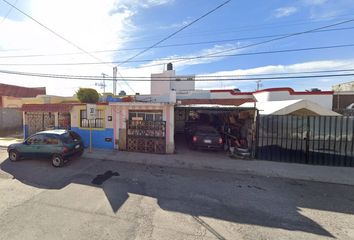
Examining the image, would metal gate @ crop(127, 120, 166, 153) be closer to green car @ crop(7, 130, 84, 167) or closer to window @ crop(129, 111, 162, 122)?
window @ crop(129, 111, 162, 122)

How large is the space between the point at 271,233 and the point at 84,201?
466 centimetres

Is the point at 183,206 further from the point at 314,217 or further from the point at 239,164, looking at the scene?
the point at 239,164

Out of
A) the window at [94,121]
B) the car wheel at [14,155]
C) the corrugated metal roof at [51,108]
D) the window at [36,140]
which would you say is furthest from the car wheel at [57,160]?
the corrugated metal roof at [51,108]

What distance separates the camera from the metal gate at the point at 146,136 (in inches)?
406

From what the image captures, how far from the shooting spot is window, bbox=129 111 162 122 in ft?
34.3

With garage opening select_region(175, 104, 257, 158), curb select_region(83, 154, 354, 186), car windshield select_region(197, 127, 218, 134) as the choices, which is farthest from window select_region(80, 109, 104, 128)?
car windshield select_region(197, 127, 218, 134)

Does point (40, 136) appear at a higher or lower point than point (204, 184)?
higher

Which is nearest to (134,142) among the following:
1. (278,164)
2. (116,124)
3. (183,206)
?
(116,124)

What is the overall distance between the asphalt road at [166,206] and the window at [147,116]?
384cm

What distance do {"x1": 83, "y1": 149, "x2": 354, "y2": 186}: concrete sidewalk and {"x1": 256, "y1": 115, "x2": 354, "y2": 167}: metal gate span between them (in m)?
0.59

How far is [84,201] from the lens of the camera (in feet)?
16.3

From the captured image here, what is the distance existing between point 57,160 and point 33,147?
147 cm

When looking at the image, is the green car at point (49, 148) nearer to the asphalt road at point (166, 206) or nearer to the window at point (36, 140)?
the window at point (36, 140)

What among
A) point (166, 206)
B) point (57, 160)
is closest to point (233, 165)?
point (166, 206)
